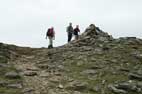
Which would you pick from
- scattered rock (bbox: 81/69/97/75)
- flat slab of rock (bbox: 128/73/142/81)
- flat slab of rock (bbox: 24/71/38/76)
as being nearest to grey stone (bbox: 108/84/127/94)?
flat slab of rock (bbox: 128/73/142/81)

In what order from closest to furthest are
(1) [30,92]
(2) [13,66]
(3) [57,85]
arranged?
(1) [30,92] → (3) [57,85] → (2) [13,66]

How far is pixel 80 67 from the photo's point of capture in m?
34.6

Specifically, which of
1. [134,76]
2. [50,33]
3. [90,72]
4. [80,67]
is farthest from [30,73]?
[50,33]

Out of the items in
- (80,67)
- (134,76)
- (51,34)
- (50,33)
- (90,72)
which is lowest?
(134,76)

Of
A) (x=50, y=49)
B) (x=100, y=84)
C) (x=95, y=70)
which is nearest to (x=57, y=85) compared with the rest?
(x=100, y=84)

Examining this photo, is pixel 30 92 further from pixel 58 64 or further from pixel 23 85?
pixel 58 64

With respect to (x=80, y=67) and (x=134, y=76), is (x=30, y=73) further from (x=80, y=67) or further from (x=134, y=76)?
(x=134, y=76)

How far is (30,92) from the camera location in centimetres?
2714

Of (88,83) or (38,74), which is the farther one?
(38,74)

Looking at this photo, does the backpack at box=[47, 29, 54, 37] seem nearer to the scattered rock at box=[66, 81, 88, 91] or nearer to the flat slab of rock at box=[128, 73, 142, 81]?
the flat slab of rock at box=[128, 73, 142, 81]

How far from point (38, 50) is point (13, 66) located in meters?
11.6

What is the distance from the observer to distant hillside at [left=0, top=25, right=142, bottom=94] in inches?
1121

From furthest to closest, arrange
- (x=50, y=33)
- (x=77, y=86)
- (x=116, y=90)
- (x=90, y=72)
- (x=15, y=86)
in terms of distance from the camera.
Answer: (x=50, y=33) → (x=90, y=72) → (x=77, y=86) → (x=15, y=86) → (x=116, y=90)

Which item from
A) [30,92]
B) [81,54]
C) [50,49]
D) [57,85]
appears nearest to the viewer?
[30,92]
